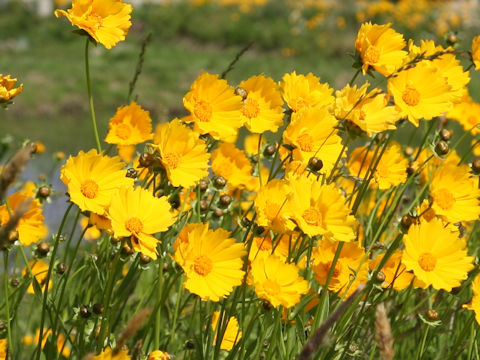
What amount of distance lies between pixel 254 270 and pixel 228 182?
60cm

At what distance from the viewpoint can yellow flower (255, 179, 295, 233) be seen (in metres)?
1.10

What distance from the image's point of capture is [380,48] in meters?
1.27

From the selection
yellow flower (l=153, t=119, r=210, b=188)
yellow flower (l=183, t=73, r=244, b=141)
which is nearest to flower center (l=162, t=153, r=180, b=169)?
yellow flower (l=153, t=119, r=210, b=188)

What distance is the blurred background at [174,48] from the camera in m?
8.77

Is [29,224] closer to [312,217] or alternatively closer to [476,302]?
[312,217]

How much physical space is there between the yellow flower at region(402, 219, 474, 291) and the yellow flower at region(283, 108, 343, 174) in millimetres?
203

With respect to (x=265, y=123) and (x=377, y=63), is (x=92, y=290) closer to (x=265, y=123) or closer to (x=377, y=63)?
(x=265, y=123)

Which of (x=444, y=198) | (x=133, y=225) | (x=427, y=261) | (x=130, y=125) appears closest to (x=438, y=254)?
(x=427, y=261)

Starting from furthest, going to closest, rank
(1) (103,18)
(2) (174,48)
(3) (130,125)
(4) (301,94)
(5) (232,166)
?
(2) (174,48)
(5) (232,166)
(3) (130,125)
(4) (301,94)
(1) (103,18)

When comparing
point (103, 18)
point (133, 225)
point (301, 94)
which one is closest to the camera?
point (133, 225)

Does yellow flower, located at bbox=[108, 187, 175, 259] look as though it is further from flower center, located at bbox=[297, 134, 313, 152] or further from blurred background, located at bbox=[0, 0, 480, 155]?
blurred background, located at bbox=[0, 0, 480, 155]

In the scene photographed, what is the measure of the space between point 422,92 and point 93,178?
1.81ft

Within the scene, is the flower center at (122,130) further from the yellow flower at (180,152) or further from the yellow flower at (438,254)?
the yellow flower at (438,254)

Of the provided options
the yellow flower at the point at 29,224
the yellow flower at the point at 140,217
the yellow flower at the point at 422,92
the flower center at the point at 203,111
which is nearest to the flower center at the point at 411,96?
the yellow flower at the point at 422,92
